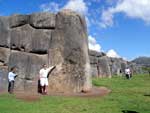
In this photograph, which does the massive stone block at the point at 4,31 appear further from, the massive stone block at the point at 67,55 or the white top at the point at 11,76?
the massive stone block at the point at 67,55

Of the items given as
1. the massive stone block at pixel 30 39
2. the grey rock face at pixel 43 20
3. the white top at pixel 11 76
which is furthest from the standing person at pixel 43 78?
the grey rock face at pixel 43 20

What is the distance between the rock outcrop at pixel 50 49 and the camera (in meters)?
25.9

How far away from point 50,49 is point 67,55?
1.30m

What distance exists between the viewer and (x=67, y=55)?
84.8 feet

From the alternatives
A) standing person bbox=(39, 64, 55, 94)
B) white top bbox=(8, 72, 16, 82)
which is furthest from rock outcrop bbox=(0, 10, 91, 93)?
white top bbox=(8, 72, 16, 82)

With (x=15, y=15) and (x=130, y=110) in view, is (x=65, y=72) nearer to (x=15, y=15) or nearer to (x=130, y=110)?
(x=15, y=15)

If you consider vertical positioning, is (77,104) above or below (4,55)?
below

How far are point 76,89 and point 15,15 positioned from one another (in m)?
6.99

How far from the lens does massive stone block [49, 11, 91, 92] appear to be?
25.8 m

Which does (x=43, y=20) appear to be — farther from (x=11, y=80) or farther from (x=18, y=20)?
(x=11, y=80)

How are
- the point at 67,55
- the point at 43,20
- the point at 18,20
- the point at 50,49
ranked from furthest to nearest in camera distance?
the point at 18,20 < the point at 43,20 < the point at 50,49 < the point at 67,55

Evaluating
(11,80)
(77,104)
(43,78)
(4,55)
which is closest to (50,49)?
(43,78)

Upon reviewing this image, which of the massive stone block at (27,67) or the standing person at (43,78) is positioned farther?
the massive stone block at (27,67)

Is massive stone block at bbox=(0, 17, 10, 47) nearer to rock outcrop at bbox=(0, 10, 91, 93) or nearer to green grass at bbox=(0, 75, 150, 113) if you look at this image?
rock outcrop at bbox=(0, 10, 91, 93)
